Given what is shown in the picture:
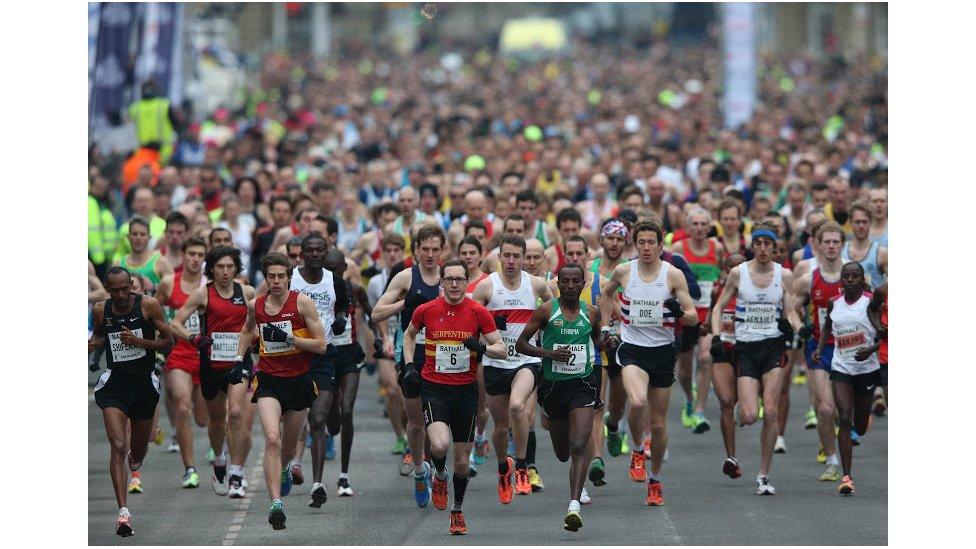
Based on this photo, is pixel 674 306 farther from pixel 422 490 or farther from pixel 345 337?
pixel 345 337

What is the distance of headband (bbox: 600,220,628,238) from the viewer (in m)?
14.6

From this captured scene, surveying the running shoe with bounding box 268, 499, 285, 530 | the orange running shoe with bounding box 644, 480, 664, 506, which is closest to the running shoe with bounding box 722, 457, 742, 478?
the orange running shoe with bounding box 644, 480, 664, 506

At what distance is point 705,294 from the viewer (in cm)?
1666

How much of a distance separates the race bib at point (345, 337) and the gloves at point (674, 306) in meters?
2.18

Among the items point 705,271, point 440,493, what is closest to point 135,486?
point 440,493

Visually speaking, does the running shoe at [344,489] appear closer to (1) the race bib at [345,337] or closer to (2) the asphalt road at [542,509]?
(2) the asphalt road at [542,509]

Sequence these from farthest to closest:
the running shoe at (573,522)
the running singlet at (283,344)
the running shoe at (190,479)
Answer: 1. the running shoe at (190,479)
2. the running singlet at (283,344)
3. the running shoe at (573,522)

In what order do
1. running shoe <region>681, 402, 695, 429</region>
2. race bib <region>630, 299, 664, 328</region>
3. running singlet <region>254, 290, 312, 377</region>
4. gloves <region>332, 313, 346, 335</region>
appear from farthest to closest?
running shoe <region>681, 402, 695, 429</region>, race bib <region>630, 299, 664, 328</region>, gloves <region>332, 313, 346, 335</region>, running singlet <region>254, 290, 312, 377</region>

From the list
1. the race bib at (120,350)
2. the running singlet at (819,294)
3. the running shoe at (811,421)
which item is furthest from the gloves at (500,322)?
the running shoe at (811,421)

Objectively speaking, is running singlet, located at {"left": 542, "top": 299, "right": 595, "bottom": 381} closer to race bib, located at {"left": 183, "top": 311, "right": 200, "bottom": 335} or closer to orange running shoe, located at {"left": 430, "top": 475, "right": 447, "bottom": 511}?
orange running shoe, located at {"left": 430, "top": 475, "right": 447, "bottom": 511}

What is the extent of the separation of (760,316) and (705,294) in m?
2.21

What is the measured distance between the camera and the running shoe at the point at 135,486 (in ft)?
48.8

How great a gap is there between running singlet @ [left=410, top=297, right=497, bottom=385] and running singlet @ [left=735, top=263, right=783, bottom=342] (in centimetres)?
231

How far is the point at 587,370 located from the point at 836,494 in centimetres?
235
